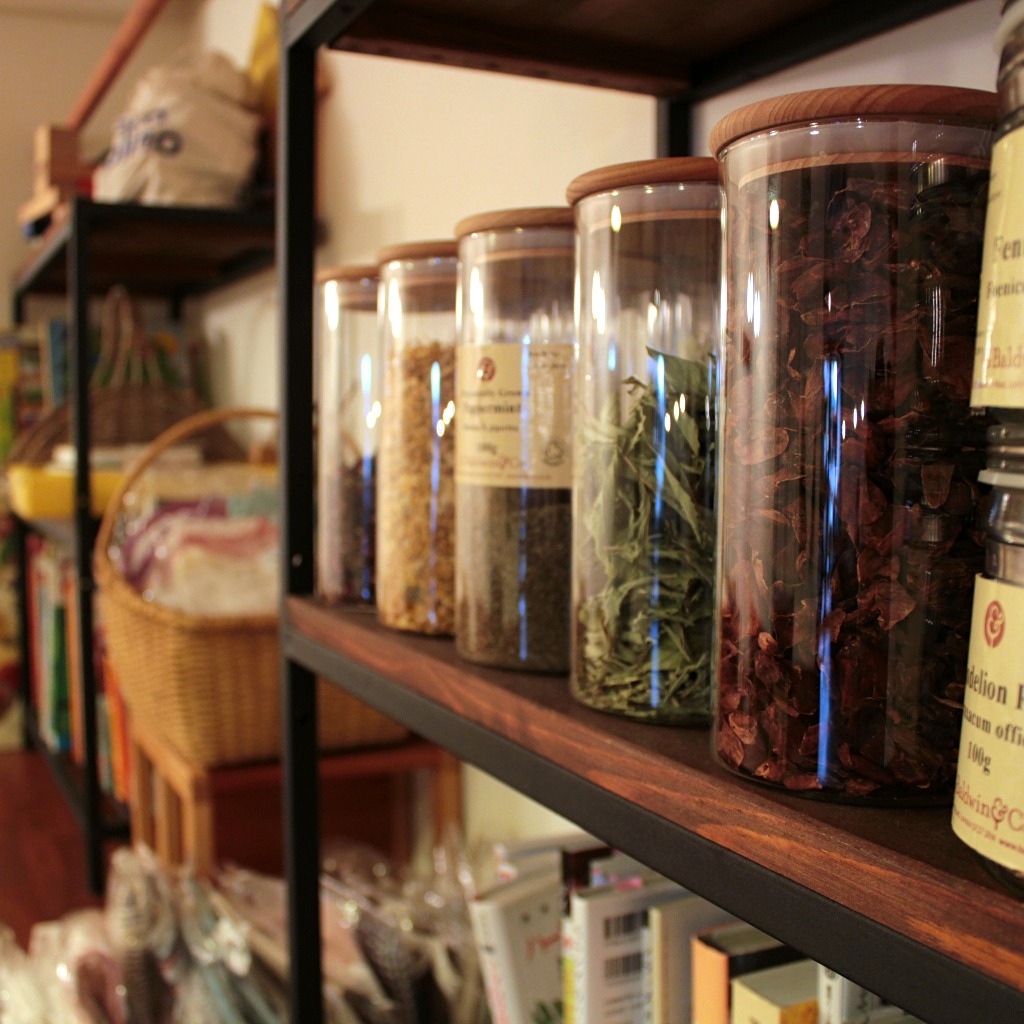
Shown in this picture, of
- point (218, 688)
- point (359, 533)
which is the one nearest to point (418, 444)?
point (359, 533)

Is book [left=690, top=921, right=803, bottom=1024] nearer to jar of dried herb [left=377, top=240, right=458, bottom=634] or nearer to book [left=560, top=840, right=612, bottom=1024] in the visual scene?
book [left=560, top=840, right=612, bottom=1024]

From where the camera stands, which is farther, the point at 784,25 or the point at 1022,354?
the point at 784,25

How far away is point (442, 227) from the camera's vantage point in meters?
1.54

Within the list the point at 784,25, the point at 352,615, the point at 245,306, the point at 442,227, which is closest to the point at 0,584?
the point at 245,306

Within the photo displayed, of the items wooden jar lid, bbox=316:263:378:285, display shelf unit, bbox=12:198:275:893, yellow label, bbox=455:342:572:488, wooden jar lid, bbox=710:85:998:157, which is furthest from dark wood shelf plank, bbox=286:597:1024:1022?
display shelf unit, bbox=12:198:275:893

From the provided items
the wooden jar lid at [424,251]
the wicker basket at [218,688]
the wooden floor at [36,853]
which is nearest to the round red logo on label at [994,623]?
the wooden jar lid at [424,251]

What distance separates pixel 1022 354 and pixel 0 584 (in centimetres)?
327

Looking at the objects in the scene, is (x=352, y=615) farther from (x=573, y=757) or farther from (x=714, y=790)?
(x=714, y=790)

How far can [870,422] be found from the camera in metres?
0.37

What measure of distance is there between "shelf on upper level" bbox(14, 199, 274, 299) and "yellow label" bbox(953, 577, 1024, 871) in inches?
72.0

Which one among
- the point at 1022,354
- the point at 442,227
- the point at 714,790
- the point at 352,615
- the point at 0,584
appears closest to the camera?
the point at 1022,354

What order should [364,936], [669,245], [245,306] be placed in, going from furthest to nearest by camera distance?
[245,306] < [364,936] < [669,245]

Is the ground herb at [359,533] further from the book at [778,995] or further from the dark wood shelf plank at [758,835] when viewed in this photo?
the book at [778,995]

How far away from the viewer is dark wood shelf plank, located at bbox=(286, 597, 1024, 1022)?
1.01ft
